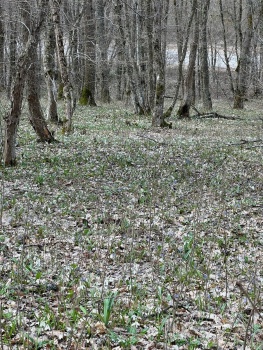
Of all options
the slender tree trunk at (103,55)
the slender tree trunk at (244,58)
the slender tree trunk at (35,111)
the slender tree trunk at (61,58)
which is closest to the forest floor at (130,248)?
the slender tree trunk at (35,111)

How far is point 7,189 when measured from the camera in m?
9.34

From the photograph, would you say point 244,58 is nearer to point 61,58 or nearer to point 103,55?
point 103,55

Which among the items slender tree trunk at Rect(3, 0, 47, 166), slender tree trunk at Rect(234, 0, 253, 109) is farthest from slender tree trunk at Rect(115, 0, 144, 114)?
slender tree trunk at Rect(3, 0, 47, 166)

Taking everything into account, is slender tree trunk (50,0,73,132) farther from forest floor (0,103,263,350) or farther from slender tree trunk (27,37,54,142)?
forest floor (0,103,263,350)

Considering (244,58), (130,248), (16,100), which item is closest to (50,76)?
(16,100)

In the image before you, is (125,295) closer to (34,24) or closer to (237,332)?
(237,332)

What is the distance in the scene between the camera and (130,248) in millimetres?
6941

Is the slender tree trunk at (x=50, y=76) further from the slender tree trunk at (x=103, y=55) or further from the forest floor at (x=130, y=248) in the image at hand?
the slender tree trunk at (x=103, y=55)

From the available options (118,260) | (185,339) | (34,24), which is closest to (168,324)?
(185,339)

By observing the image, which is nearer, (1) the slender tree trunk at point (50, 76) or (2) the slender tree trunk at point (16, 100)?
(2) the slender tree trunk at point (16, 100)

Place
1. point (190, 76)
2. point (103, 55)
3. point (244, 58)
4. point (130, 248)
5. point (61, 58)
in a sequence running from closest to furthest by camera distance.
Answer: point (130, 248) → point (61, 58) → point (190, 76) → point (244, 58) → point (103, 55)

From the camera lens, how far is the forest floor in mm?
4586

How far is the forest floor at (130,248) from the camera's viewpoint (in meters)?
4.59

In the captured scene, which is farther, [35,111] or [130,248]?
[35,111]
